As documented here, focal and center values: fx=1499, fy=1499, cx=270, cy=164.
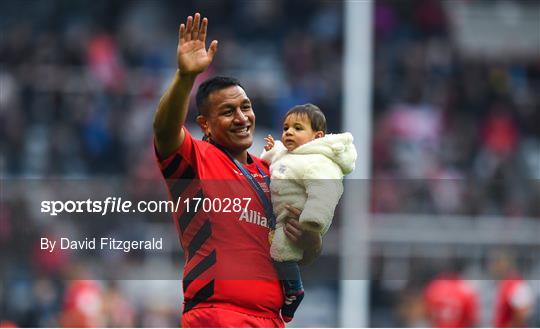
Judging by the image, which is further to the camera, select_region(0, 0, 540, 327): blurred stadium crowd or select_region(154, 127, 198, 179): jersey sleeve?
select_region(0, 0, 540, 327): blurred stadium crowd

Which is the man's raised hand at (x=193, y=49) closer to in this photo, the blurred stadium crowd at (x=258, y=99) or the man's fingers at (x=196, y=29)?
the man's fingers at (x=196, y=29)

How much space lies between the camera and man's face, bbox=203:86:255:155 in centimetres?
546

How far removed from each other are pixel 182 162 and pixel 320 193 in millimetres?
508

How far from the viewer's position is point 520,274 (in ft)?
41.6

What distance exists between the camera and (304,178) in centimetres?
535

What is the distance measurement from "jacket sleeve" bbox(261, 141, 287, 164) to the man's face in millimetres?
130

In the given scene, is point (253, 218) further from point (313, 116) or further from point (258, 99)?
point (258, 99)

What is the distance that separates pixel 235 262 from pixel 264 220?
0.19m

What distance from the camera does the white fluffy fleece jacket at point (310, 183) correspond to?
5.28m

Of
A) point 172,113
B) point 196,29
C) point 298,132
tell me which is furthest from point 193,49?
point 298,132

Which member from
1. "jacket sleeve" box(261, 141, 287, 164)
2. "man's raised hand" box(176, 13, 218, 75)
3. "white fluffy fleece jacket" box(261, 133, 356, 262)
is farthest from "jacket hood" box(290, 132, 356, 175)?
"man's raised hand" box(176, 13, 218, 75)

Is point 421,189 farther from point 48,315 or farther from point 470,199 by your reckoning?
point 48,315

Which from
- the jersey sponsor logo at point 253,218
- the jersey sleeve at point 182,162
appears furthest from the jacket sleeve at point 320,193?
the jersey sleeve at point 182,162

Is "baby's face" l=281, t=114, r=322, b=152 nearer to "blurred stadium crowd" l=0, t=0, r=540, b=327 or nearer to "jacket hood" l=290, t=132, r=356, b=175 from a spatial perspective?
"jacket hood" l=290, t=132, r=356, b=175
